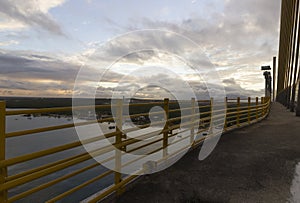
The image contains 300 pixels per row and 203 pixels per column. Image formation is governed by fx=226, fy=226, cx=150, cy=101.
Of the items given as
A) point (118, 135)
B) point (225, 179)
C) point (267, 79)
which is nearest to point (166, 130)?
point (225, 179)

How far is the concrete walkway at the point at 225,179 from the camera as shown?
3217 mm

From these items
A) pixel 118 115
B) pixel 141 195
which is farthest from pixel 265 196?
pixel 118 115

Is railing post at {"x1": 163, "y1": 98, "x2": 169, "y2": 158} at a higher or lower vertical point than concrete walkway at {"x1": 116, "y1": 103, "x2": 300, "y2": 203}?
higher

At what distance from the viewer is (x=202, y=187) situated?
11.6ft

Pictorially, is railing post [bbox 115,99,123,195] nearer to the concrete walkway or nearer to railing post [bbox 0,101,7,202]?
the concrete walkway

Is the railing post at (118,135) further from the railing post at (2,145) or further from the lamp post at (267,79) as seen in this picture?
the lamp post at (267,79)

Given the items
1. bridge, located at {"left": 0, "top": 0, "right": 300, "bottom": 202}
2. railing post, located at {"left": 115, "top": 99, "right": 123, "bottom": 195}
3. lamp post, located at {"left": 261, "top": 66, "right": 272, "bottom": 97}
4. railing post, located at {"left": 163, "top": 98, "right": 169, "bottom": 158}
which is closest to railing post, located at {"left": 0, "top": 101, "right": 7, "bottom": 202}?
bridge, located at {"left": 0, "top": 0, "right": 300, "bottom": 202}

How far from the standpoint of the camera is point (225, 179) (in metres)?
3.86

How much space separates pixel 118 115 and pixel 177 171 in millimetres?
1747

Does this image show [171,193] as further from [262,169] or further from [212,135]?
[212,135]

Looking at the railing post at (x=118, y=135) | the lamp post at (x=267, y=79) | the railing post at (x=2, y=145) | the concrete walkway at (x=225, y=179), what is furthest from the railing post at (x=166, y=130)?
the lamp post at (x=267, y=79)

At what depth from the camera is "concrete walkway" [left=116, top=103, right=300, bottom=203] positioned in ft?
10.6

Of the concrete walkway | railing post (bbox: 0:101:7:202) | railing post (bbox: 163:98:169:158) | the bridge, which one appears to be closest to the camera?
railing post (bbox: 0:101:7:202)

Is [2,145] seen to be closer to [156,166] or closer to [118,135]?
[118,135]
